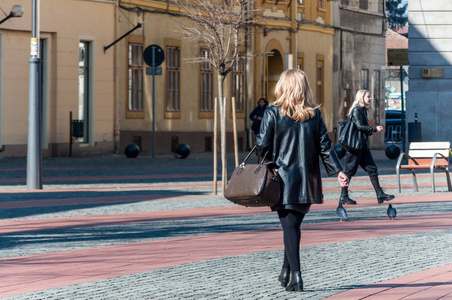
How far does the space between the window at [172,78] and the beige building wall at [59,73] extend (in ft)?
9.84

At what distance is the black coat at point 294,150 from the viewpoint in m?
8.13

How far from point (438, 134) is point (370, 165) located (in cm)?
1508

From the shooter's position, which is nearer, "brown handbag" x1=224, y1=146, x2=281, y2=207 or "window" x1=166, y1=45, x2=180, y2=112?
"brown handbag" x1=224, y1=146, x2=281, y2=207

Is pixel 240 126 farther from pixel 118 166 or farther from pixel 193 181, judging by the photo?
pixel 193 181

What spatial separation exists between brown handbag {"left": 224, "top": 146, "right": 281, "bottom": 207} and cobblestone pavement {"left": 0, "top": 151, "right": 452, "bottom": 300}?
25.5 inches

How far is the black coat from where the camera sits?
813cm

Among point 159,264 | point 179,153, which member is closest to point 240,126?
point 179,153

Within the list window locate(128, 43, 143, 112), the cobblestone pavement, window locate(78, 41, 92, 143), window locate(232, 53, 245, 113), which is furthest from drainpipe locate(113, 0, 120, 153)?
the cobblestone pavement

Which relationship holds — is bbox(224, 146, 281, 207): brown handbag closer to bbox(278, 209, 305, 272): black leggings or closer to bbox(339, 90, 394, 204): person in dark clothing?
bbox(278, 209, 305, 272): black leggings

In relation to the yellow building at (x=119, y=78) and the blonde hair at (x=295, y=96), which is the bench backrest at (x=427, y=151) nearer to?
the yellow building at (x=119, y=78)

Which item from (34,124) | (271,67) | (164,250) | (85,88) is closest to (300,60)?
(271,67)

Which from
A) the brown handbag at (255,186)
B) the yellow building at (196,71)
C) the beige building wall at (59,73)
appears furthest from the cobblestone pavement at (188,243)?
the yellow building at (196,71)

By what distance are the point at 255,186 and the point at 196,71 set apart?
96.2 feet

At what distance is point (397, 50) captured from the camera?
27.9 m
